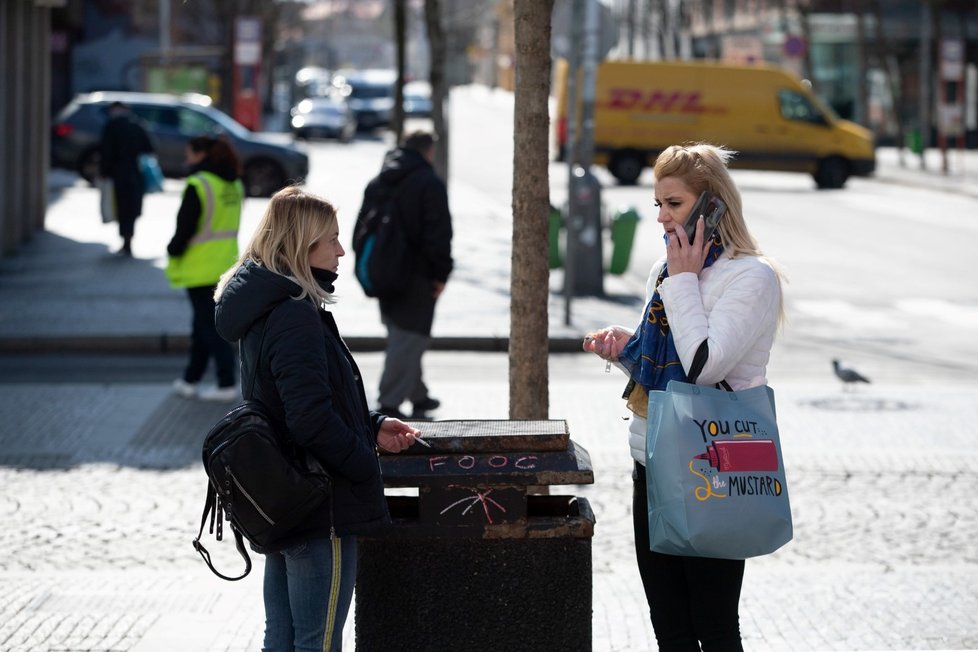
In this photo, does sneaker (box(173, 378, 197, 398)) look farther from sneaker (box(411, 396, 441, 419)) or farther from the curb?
the curb

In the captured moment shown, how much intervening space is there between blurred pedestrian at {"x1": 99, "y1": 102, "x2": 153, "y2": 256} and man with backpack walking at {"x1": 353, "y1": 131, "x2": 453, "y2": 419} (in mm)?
9363

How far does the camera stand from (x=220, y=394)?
33.0ft

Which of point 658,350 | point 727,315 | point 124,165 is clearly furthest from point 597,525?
point 124,165

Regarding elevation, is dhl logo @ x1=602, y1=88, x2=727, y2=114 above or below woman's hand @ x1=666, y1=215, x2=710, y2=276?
above

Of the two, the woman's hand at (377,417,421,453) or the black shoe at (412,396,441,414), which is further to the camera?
the black shoe at (412,396,441,414)

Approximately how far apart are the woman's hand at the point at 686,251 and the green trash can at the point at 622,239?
12.6 meters

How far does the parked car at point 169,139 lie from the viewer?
2750 centimetres

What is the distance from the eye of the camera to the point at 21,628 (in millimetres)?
5438

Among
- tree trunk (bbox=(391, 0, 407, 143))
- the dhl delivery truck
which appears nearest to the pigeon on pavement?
tree trunk (bbox=(391, 0, 407, 143))

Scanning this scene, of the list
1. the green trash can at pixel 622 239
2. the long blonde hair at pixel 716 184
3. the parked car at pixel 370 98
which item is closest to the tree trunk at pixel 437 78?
the green trash can at pixel 622 239

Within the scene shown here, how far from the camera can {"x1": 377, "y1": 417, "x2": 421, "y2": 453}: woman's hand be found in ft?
13.9

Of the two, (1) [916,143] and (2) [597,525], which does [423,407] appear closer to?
(2) [597,525]

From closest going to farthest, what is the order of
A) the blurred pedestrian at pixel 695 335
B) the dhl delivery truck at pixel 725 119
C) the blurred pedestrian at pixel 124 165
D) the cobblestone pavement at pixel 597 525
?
the blurred pedestrian at pixel 695 335
the cobblestone pavement at pixel 597 525
the blurred pedestrian at pixel 124 165
the dhl delivery truck at pixel 725 119

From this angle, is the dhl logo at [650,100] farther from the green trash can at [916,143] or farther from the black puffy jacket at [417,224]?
the black puffy jacket at [417,224]
